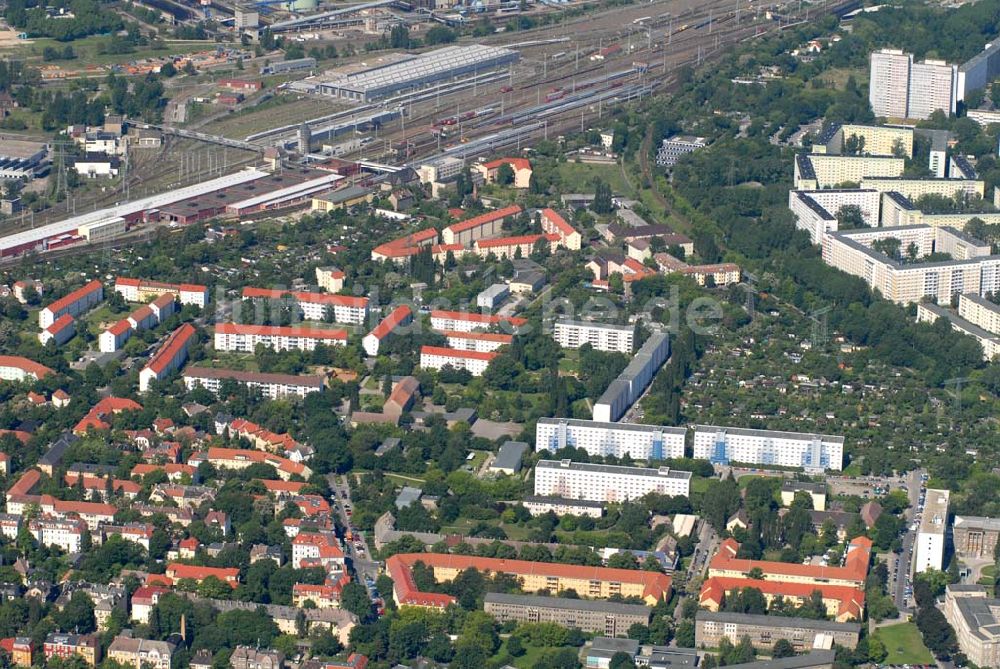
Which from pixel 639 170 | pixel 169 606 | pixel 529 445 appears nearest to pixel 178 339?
pixel 529 445

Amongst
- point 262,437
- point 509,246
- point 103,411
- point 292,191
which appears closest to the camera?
point 262,437

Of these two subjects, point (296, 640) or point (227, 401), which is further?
point (227, 401)

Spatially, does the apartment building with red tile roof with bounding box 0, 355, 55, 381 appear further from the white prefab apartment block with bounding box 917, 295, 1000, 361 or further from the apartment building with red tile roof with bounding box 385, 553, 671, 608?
the white prefab apartment block with bounding box 917, 295, 1000, 361

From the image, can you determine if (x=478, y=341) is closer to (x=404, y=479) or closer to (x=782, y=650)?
(x=404, y=479)

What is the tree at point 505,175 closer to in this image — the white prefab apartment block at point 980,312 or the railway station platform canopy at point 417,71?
the railway station platform canopy at point 417,71

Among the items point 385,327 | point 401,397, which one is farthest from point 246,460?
point 385,327

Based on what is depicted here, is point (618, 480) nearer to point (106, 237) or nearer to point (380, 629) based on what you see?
point (380, 629)

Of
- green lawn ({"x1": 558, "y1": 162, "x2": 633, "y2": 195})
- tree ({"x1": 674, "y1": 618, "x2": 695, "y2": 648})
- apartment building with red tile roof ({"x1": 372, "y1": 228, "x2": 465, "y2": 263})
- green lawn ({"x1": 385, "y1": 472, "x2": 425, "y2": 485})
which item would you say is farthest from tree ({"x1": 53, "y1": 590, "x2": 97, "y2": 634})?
green lawn ({"x1": 558, "y1": 162, "x2": 633, "y2": 195})
